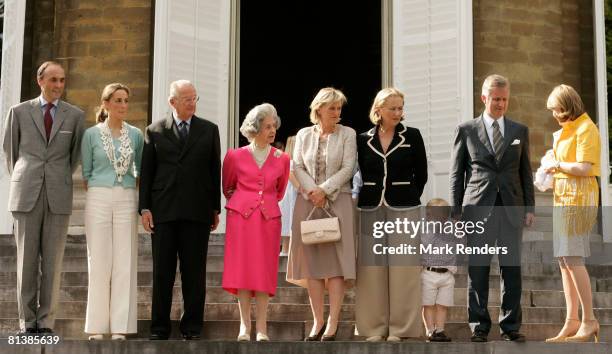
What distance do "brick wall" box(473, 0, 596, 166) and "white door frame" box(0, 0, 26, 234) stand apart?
4.70 metres

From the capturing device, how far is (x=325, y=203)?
24.6ft

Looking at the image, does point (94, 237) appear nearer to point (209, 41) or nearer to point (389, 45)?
point (209, 41)

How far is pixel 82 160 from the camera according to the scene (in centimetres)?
757

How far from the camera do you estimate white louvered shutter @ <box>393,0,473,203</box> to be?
462 inches

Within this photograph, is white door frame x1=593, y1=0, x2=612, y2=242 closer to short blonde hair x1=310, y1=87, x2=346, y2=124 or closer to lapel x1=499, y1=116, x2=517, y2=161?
lapel x1=499, y1=116, x2=517, y2=161

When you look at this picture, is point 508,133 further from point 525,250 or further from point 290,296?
point 525,250

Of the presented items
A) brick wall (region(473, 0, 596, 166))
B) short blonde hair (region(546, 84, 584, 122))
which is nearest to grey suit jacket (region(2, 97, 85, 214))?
short blonde hair (region(546, 84, 584, 122))

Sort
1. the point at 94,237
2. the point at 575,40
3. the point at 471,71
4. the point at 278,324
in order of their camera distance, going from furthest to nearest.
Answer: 1. the point at 575,40
2. the point at 471,71
3. the point at 278,324
4. the point at 94,237

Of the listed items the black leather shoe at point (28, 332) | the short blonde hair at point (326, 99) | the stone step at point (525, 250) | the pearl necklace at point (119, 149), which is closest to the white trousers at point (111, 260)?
the pearl necklace at point (119, 149)

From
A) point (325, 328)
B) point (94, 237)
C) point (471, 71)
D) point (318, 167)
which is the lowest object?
point (325, 328)

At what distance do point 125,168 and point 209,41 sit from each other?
178 inches

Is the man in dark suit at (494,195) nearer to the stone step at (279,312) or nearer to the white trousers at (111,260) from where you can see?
the stone step at (279,312)

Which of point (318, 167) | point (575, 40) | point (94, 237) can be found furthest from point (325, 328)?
point (575, 40)

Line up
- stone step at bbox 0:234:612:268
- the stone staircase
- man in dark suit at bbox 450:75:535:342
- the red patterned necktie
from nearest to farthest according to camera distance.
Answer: man in dark suit at bbox 450:75:535:342 → the red patterned necktie → the stone staircase → stone step at bbox 0:234:612:268
